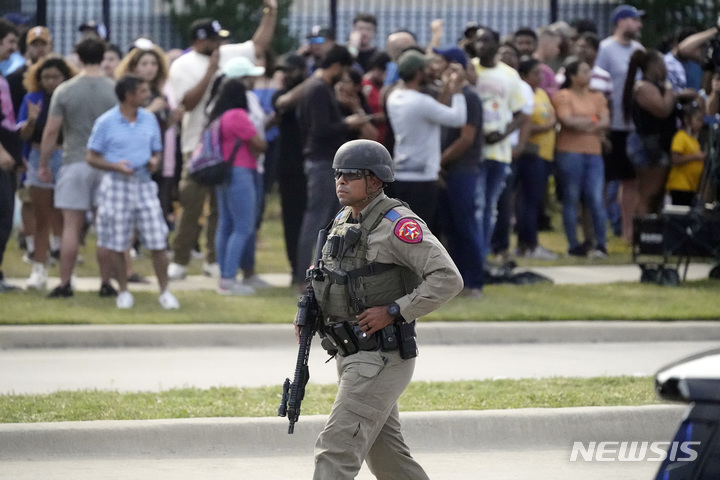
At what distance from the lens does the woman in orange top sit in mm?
13203

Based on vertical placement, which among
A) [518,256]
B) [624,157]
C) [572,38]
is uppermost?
[572,38]

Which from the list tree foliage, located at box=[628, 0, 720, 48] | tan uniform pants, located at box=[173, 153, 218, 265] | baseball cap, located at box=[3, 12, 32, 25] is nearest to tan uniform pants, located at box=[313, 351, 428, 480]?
tan uniform pants, located at box=[173, 153, 218, 265]

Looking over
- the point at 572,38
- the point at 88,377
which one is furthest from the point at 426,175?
the point at 572,38

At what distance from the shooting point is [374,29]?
14695mm

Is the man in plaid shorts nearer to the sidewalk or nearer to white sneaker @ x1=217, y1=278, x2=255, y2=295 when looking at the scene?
white sneaker @ x1=217, y1=278, x2=255, y2=295

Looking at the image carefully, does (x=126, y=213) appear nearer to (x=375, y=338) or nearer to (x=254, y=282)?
(x=254, y=282)

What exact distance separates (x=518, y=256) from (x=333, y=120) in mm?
3809

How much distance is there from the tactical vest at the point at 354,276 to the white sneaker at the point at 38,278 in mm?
6709

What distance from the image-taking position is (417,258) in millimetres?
4910

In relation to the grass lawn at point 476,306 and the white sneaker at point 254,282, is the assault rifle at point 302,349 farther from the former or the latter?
the white sneaker at point 254,282

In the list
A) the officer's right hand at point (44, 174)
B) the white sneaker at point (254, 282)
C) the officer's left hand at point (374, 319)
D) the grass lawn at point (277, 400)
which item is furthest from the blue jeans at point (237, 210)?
the officer's left hand at point (374, 319)

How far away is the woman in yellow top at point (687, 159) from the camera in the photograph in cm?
1332

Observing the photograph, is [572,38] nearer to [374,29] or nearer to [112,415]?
[374,29]

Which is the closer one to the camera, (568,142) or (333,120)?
(333,120)
